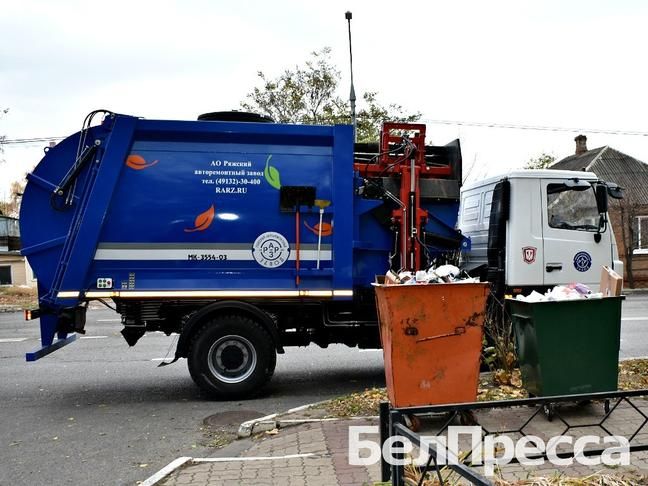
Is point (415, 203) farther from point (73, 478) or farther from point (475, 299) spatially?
point (73, 478)

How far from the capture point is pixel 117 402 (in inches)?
271

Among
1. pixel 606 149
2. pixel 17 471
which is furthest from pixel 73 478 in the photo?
pixel 606 149

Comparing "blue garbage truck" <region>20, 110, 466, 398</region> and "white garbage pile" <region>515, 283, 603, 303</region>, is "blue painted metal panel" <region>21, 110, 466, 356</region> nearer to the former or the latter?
"blue garbage truck" <region>20, 110, 466, 398</region>

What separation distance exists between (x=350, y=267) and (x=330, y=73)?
20491 mm

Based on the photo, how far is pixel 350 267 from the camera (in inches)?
272

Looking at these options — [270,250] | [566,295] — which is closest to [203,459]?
[270,250]

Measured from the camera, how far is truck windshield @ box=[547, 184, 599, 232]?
24.7 feet

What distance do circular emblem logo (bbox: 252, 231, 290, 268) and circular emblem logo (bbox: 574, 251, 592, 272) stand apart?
3.55 m

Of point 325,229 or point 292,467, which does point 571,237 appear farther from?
point 292,467

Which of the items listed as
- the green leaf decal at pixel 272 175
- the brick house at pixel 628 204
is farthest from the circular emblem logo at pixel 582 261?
the brick house at pixel 628 204

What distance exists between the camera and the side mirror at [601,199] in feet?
24.9

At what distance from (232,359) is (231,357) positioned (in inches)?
1.1

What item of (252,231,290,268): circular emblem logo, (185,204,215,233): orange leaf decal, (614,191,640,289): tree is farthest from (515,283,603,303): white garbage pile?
(614,191,640,289): tree

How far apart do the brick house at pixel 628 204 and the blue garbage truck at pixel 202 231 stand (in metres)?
16.6
